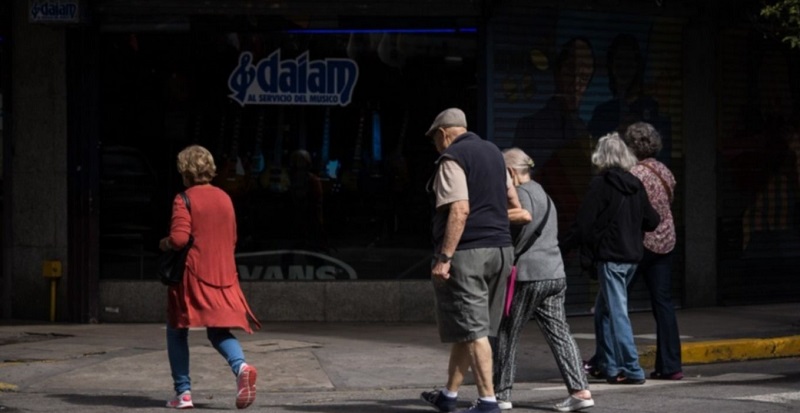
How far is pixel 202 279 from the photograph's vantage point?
29.5 ft

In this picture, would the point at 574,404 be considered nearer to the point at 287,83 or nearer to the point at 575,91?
the point at 287,83

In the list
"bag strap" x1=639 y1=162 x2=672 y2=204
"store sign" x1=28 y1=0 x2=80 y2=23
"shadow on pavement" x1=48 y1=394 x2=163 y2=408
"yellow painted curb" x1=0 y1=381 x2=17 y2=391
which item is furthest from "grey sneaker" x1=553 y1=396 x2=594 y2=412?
"store sign" x1=28 y1=0 x2=80 y2=23

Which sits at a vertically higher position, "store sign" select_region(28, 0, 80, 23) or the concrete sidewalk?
"store sign" select_region(28, 0, 80, 23)

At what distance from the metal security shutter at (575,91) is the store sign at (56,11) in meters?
4.12

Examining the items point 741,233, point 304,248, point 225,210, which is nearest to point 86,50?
point 304,248

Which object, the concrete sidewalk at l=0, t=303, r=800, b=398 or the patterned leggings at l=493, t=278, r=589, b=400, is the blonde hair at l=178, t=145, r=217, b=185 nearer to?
the concrete sidewalk at l=0, t=303, r=800, b=398

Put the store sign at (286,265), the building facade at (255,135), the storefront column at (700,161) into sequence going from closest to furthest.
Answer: the building facade at (255,135) < the store sign at (286,265) < the storefront column at (700,161)

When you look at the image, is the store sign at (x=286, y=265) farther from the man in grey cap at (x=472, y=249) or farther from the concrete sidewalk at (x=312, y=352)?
the man in grey cap at (x=472, y=249)

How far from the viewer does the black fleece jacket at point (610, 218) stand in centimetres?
1003

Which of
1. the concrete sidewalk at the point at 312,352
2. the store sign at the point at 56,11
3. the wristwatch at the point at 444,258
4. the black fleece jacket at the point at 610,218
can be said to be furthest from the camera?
the store sign at the point at 56,11

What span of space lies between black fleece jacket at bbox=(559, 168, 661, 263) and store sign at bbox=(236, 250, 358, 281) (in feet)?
15.3

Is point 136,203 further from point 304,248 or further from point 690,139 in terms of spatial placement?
point 690,139

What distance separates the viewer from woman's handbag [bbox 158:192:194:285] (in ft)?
29.5

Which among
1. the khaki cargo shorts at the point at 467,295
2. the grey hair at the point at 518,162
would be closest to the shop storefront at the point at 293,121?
the grey hair at the point at 518,162
